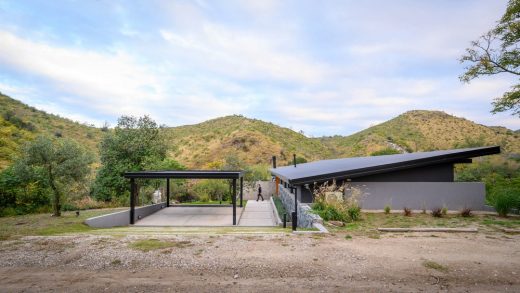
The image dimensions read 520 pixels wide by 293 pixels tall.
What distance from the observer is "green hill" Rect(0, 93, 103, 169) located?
2840cm

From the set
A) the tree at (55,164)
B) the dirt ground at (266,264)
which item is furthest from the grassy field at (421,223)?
the tree at (55,164)

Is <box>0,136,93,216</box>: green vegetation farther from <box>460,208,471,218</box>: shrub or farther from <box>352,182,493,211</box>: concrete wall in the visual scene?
<box>460,208,471,218</box>: shrub

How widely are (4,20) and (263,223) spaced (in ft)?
68.9

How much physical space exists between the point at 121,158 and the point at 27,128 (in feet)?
68.3

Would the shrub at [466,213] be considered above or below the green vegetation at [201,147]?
below

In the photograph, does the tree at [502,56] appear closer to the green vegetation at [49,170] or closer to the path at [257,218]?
the path at [257,218]

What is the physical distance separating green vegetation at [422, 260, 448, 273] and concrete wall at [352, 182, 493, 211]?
726cm

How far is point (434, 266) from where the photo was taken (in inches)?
240

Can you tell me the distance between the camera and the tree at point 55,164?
14.4m

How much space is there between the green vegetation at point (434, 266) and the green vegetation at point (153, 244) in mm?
5690

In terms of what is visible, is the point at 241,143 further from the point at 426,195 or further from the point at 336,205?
the point at 336,205

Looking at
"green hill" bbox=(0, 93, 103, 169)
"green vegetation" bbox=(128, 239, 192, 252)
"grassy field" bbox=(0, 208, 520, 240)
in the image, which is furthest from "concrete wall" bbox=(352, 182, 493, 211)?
"green hill" bbox=(0, 93, 103, 169)

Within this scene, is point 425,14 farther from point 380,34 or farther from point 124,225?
point 124,225

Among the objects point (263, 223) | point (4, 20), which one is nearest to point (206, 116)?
point (4, 20)
